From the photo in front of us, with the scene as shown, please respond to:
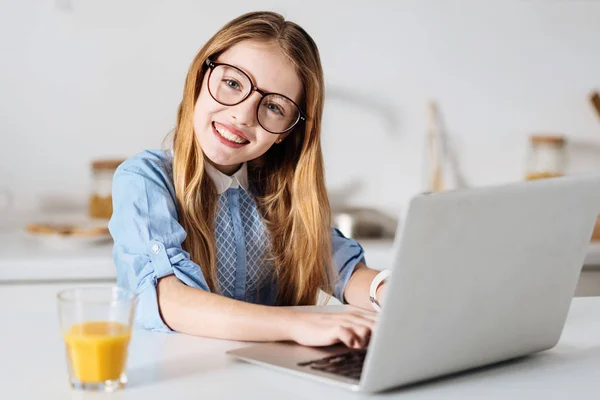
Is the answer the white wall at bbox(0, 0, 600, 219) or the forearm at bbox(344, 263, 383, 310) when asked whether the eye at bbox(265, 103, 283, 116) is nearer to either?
the forearm at bbox(344, 263, 383, 310)

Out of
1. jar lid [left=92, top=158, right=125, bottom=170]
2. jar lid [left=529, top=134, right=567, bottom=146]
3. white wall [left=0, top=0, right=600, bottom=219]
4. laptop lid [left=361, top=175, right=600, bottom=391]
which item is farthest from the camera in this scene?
jar lid [left=529, top=134, right=567, bottom=146]

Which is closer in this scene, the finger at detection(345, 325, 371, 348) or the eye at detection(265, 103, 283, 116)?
the finger at detection(345, 325, 371, 348)

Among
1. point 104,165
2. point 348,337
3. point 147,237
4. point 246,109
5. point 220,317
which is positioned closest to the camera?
point 348,337

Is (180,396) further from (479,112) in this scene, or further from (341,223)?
(479,112)

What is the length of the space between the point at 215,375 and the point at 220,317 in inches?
7.9

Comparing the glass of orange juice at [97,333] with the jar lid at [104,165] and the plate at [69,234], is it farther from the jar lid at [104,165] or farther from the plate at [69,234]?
the jar lid at [104,165]

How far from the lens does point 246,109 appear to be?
57.9 inches

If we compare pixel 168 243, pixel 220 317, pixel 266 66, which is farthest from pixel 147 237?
pixel 266 66

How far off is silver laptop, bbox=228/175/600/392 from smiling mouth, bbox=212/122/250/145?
1.57 ft

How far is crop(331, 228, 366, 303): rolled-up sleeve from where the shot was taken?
5.36 feet

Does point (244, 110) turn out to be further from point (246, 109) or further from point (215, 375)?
point (215, 375)

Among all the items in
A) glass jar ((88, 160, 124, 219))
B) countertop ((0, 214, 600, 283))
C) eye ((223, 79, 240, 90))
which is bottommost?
countertop ((0, 214, 600, 283))

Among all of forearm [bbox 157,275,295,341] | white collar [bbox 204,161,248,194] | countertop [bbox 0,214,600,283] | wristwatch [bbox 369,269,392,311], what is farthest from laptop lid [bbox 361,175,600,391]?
countertop [bbox 0,214,600,283]

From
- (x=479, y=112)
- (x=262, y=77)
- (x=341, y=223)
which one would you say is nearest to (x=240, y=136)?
(x=262, y=77)
